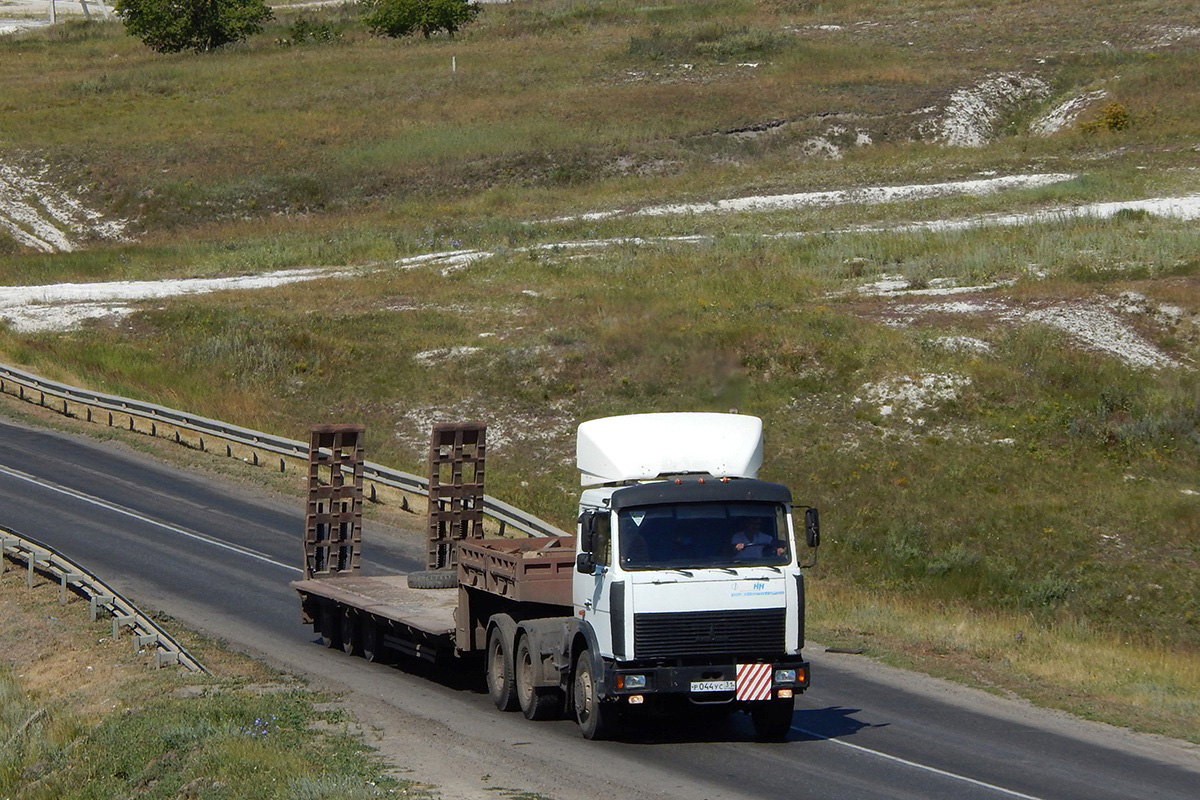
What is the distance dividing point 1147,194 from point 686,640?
44303 mm

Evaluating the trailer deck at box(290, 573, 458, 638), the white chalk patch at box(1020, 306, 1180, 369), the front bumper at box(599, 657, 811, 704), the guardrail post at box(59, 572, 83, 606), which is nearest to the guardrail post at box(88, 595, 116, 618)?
the guardrail post at box(59, 572, 83, 606)

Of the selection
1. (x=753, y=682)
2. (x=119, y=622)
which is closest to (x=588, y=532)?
(x=753, y=682)

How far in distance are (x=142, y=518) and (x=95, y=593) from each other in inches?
328

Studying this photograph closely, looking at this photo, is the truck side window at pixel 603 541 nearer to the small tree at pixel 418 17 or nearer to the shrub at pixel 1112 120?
the shrub at pixel 1112 120

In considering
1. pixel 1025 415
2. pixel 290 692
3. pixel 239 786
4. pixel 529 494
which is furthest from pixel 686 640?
pixel 1025 415

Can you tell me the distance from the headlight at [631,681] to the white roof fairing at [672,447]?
2.09 meters

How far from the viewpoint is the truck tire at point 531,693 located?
15984 mm

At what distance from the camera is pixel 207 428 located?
35969 millimetres

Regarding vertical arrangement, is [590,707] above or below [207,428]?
above

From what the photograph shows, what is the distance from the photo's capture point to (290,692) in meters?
17.7

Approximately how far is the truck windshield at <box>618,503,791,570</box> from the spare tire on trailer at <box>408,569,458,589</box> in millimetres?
6088

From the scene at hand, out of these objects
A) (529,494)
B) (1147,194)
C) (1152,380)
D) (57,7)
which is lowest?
(529,494)

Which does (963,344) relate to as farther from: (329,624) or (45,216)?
(45,216)

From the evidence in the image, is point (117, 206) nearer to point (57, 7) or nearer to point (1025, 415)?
point (1025, 415)
